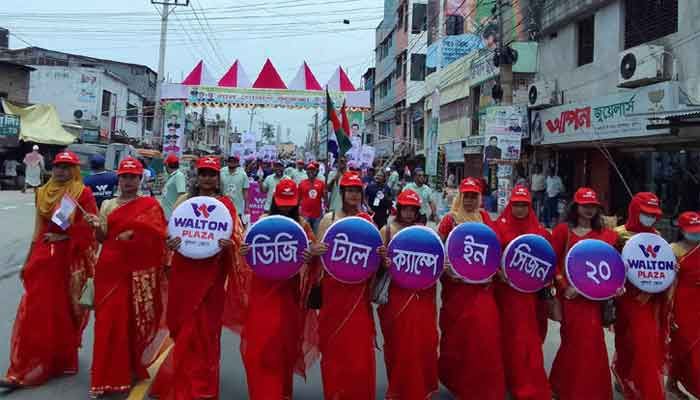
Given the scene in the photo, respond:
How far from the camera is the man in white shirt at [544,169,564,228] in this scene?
1628 cm

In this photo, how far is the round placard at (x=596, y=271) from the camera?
13.3 feet

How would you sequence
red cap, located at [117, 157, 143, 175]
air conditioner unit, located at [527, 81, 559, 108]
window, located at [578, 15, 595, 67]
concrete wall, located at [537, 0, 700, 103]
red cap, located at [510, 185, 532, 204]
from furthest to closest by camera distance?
air conditioner unit, located at [527, 81, 559, 108]
window, located at [578, 15, 595, 67]
concrete wall, located at [537, 0, 700, 103]
red cap, located at [510, 185, 532, 204]
red cap, located at [117, 157, 143, 175]

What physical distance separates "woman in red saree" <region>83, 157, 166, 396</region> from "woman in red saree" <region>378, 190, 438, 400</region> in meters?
1.62

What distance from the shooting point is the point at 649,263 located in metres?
4.13

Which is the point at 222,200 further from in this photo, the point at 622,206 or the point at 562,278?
the point at 622,206

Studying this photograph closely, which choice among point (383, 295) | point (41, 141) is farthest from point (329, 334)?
point (41, 141)

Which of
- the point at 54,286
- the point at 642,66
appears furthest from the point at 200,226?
the point at 642,66

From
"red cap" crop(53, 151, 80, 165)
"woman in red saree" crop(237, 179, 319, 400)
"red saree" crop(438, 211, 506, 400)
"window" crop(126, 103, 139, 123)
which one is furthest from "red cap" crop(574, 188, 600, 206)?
"window" crop(126, 103, 139, 123)

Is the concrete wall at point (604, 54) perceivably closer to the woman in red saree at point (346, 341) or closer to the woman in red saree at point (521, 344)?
the woman in red saree at point (521, 344)

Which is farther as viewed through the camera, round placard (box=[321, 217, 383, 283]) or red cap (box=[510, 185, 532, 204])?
red cap (box=[510, 185, 532, 204])

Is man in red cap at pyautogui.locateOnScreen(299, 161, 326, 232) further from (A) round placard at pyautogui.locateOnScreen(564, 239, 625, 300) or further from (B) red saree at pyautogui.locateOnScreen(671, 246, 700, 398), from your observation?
(B) red saree at pyautogui.locateOnScreen(671, 246, 700, 398)

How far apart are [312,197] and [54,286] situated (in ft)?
18.4

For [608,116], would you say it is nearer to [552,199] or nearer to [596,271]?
[552,199]

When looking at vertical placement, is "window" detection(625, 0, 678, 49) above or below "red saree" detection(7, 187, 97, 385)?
above
